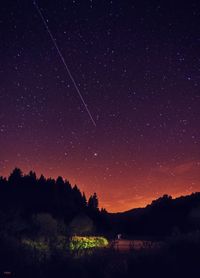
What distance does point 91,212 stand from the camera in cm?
7962

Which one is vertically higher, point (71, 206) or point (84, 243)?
point (71, 206)

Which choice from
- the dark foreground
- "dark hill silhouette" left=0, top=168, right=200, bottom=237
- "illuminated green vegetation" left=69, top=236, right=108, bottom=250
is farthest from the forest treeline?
the dark foreground

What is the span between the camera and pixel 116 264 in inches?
388

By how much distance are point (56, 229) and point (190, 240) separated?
70.3 feet

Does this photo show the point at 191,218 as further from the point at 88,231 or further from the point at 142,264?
the point at 142,264

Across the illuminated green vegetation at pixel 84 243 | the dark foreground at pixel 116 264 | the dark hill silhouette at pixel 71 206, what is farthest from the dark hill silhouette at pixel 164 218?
the dark foreground at pixel 116 264

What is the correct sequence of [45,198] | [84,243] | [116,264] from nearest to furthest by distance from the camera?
1. [116,264]
2. [84,243]
3. [45,198]

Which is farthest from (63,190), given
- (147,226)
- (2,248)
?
(2,248)

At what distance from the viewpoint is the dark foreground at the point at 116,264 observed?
31.6 feet

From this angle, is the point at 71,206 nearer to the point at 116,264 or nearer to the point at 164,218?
the point at 164,218

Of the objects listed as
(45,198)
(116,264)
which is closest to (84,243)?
(116,264)

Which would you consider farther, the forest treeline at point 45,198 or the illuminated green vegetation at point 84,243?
the forest treeline at point 45,198

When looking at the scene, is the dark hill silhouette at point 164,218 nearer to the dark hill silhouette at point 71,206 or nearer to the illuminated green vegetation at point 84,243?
the dark hill silhouette at point 71,206

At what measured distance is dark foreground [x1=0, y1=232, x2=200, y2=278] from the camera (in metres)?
9.62
